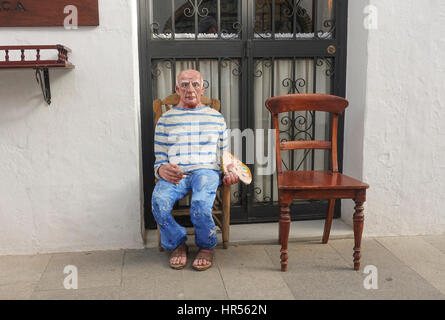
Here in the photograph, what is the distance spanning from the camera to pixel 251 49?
3.93 meters

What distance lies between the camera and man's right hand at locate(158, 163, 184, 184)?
10.8ft

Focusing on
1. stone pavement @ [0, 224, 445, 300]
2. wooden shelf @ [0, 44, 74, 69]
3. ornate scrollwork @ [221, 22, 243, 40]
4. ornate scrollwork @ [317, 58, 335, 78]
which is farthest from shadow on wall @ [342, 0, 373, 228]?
wooden shelf @ [0, 44, 74, 69]

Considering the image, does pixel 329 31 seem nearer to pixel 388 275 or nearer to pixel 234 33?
pixel 234 33

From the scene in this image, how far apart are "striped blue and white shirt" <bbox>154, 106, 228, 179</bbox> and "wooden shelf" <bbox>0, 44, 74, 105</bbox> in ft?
2.59

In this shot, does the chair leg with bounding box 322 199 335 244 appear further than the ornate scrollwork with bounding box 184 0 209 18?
No

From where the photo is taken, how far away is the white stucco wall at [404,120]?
3723mm

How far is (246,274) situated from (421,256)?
1359mm

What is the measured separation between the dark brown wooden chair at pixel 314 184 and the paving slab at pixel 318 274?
0.36 feet

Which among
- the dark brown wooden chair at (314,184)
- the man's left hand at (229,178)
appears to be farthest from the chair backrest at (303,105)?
the man's left hand at (229,178)

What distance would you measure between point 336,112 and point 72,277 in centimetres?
221

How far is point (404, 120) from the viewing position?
151 inches

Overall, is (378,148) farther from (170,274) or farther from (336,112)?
(170,274)

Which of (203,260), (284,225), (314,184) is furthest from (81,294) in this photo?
(314,184)

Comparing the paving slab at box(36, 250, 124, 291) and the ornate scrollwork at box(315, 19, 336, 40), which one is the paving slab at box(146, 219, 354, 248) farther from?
the ornate scrollwork at box(315, 19, 336, 40)
